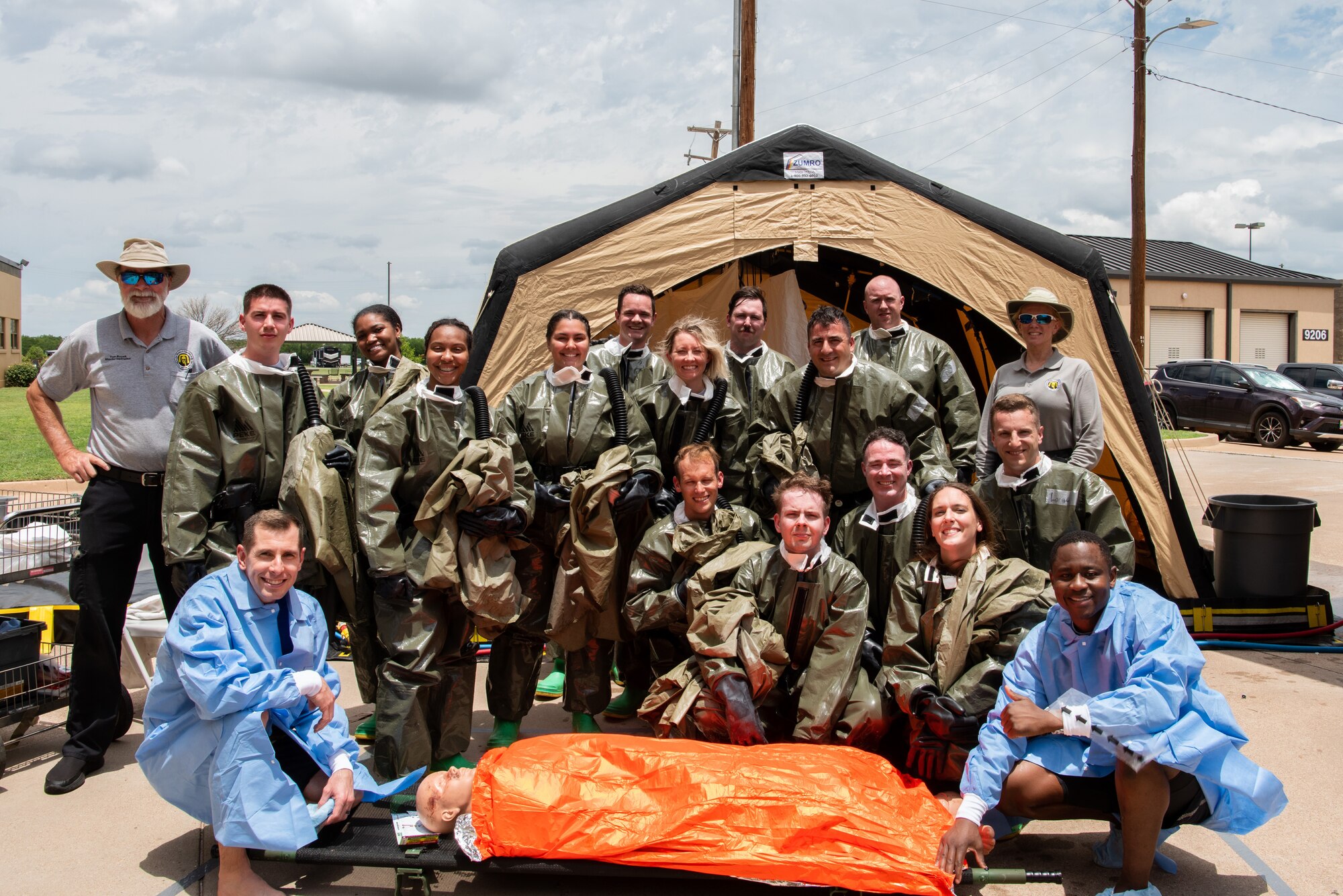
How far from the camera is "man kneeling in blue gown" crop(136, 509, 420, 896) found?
254 centimetres

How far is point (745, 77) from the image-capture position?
32.5ft

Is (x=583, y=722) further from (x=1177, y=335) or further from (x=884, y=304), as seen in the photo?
(x=1177, y=335)

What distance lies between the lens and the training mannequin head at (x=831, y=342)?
146 inches

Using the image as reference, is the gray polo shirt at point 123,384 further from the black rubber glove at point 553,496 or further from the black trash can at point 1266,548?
the black trash can at point 1266,548

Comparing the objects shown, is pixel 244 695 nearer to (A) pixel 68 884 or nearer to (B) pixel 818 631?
(A) pixel 68 884

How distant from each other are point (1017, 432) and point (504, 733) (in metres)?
2.23

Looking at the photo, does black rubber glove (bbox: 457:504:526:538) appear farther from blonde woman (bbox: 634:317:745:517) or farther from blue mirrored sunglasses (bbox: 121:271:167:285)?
blue mirrored sunglasses (bbox: 121:271:167:285)

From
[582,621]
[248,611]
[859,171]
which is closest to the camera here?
[248,611]

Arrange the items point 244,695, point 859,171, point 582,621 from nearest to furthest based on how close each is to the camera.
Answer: point 244,695 < point 582,621 < point 859,171

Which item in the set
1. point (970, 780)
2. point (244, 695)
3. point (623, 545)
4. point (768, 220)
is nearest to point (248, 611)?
point (244, 695)

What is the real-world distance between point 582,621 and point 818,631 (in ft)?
3.03

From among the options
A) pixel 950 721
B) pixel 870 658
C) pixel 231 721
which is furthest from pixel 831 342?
pixel 231 721

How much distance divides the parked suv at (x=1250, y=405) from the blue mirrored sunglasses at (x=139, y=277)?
14.0 m

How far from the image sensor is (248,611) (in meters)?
2.75
